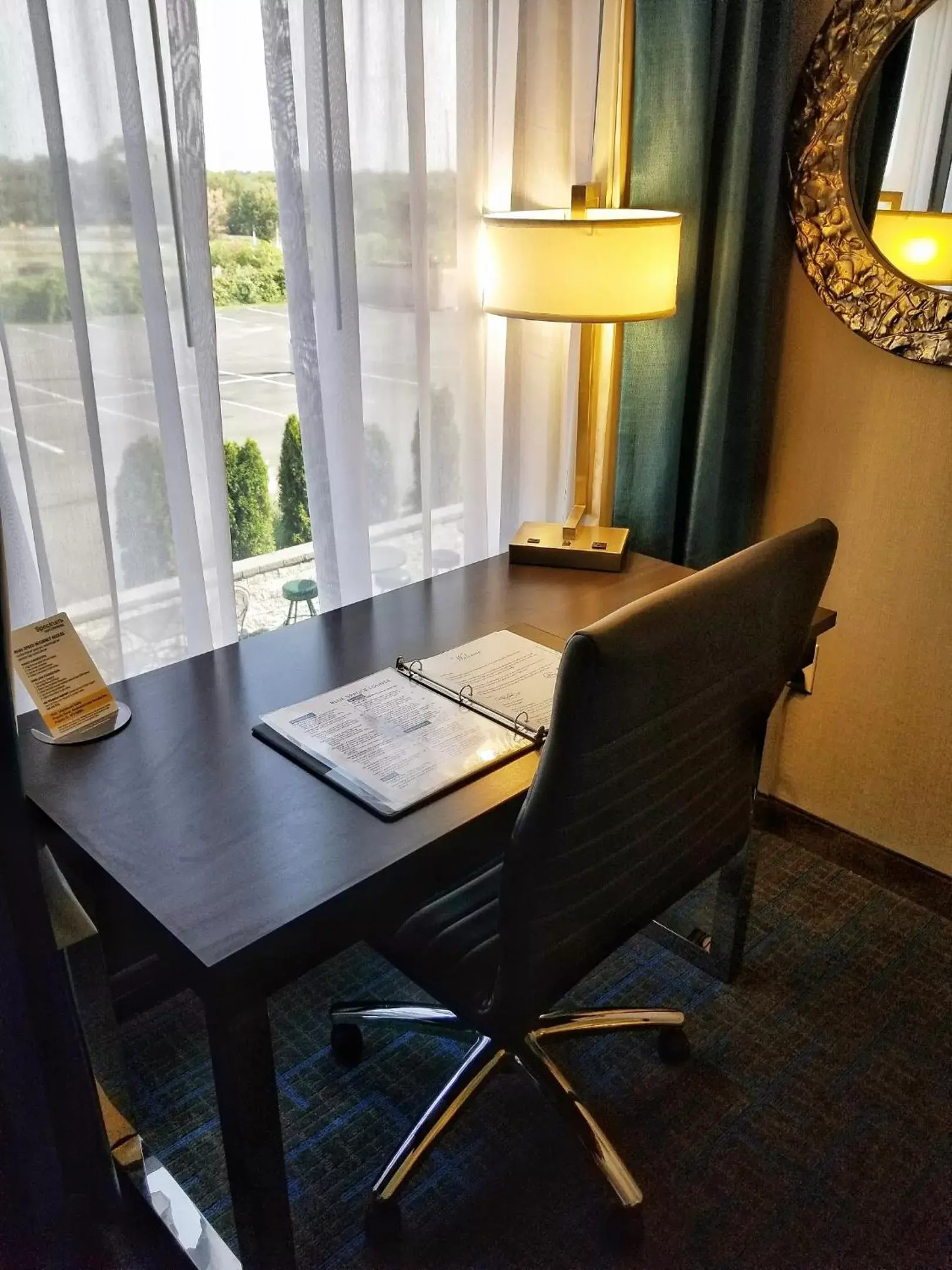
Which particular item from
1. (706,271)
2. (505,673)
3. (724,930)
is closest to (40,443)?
(505,673)

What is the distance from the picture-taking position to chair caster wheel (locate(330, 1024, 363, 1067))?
5.28 feet

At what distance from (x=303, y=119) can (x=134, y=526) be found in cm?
69

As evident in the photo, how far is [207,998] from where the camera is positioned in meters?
0.93

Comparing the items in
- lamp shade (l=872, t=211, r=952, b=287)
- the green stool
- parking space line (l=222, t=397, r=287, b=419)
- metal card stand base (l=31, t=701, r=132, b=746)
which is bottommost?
the green stool

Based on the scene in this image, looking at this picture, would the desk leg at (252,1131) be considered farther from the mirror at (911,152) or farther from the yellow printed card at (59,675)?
the mirror at (911,152)

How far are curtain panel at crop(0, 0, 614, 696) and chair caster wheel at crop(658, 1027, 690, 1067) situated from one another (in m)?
0.95

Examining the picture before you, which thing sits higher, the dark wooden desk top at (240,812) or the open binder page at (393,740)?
the open binder page at (393,740)

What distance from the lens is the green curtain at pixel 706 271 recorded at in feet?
5.63

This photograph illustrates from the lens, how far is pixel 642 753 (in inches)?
39.8

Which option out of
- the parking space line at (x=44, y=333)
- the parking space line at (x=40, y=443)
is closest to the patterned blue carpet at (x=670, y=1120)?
the parking space line at (x=40, y=443)

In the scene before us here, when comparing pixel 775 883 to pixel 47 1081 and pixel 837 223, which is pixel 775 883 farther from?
pixel 47 1081

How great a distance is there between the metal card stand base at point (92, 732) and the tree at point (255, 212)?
30.7 inches

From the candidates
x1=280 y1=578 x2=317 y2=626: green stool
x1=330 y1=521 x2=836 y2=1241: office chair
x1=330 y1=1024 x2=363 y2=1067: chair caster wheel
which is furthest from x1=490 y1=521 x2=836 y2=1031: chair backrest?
x1=280 y1=578 x2=317 y2=626: green stool

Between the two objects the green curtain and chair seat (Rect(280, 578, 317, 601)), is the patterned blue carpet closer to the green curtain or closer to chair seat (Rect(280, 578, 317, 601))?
chair seat (Rect(280, 578, 317, 601))
